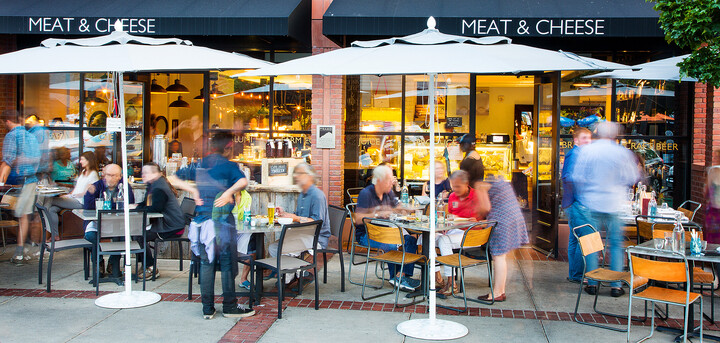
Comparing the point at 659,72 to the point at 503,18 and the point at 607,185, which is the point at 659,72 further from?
the point at 503,18

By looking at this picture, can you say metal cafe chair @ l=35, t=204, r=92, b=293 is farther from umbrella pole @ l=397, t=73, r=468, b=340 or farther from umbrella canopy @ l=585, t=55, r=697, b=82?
umbrella canopy @ l=585, t=55, r=697, b=82

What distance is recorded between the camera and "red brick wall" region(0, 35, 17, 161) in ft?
37.2

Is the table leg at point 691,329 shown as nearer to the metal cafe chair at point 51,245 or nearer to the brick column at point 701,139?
the brick column at point 701,139

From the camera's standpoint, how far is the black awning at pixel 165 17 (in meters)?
9.55

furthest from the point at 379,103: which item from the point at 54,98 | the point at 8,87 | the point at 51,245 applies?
the point at 8,87

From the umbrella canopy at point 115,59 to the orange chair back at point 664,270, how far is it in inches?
169

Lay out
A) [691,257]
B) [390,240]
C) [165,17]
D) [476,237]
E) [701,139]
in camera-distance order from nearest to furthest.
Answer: [691,257] < [476,237] < [390,240] < [165,17] < [701,139]

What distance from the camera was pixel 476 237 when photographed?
718 centimetres

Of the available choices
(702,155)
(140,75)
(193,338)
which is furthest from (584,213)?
(140,75)

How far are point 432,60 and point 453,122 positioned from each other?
198 inches

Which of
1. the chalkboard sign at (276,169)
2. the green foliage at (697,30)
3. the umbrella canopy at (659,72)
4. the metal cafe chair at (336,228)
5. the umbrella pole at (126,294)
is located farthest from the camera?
the chalkboard sign at (276,169)

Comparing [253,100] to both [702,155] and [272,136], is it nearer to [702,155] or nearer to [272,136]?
[272,136]

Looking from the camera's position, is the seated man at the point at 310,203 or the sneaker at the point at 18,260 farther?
the sneaker at the point at 18,260

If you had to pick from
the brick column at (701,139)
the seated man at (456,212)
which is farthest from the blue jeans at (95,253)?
the brick column at (701,139)
